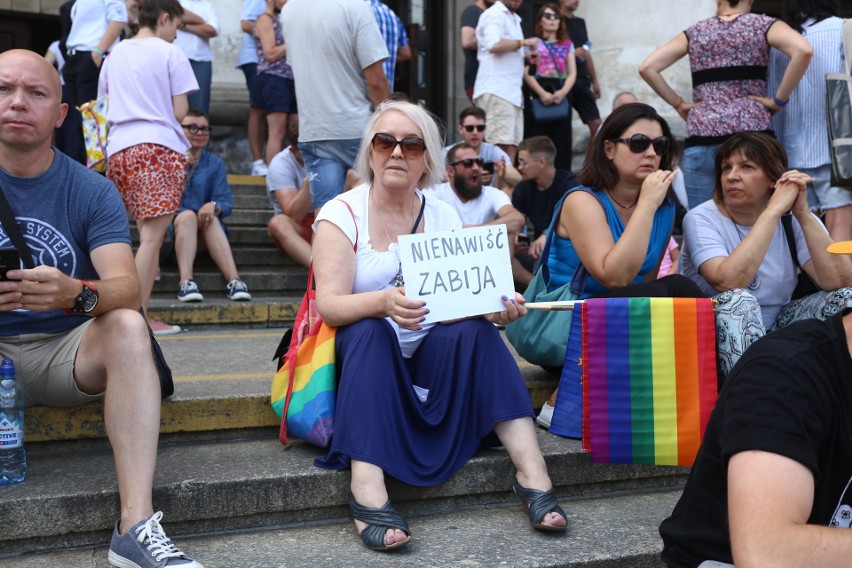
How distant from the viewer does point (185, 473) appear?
3.27 m

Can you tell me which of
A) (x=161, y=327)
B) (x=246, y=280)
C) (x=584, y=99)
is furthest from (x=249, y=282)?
(x=584, y=99)

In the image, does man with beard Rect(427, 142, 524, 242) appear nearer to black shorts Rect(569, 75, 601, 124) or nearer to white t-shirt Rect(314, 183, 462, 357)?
black shorts Rect(569, 75, 601, 124)

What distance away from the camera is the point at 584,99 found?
860 cm

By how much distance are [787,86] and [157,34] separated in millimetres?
3435

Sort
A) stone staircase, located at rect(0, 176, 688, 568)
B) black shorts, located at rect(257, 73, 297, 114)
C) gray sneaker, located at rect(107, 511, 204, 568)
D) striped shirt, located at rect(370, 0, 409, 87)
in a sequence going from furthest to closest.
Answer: black shorts, located at rect(257, 73, 297, 114), striped shirt, located at rect(370, 0, 409, 87), stone staircase, located at rect(0, 176, 688, 568), gray sneaker, located at rect(107, 511, 204, 568)

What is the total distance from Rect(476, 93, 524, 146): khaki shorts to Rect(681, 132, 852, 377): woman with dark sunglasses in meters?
3.56

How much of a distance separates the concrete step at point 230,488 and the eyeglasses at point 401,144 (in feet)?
3.70

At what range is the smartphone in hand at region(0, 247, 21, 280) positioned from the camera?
2.84 m

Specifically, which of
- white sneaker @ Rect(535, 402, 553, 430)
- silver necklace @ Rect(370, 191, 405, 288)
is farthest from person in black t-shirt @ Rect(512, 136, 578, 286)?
silver necklace @ Rect(370, 191, 405, 288)

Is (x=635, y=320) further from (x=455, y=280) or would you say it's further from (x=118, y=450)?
(x=118, y=450)

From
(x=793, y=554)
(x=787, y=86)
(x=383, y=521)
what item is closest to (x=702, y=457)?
(x=793, y=554)

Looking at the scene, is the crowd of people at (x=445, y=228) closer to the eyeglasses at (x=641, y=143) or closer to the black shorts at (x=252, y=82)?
the eyeglasses at (x=641, y=143)

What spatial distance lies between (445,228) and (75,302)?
57.0 inches

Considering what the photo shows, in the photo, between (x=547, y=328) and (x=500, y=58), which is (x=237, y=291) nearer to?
(x=547, y=328)
